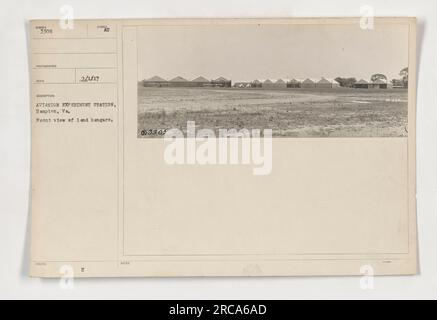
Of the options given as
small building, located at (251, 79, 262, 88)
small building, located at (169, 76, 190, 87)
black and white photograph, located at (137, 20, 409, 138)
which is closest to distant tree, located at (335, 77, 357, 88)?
black and white photograph, located at (137, 20, 409, 138)

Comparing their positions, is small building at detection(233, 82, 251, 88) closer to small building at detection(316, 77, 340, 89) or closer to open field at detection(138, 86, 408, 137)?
open field at detection(138, 86, 408, 137)

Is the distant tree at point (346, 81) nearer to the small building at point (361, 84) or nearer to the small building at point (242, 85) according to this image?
the small building at point (361, 84)

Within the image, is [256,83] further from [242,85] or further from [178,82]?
[178,82]

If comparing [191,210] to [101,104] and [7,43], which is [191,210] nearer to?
[101,104]
